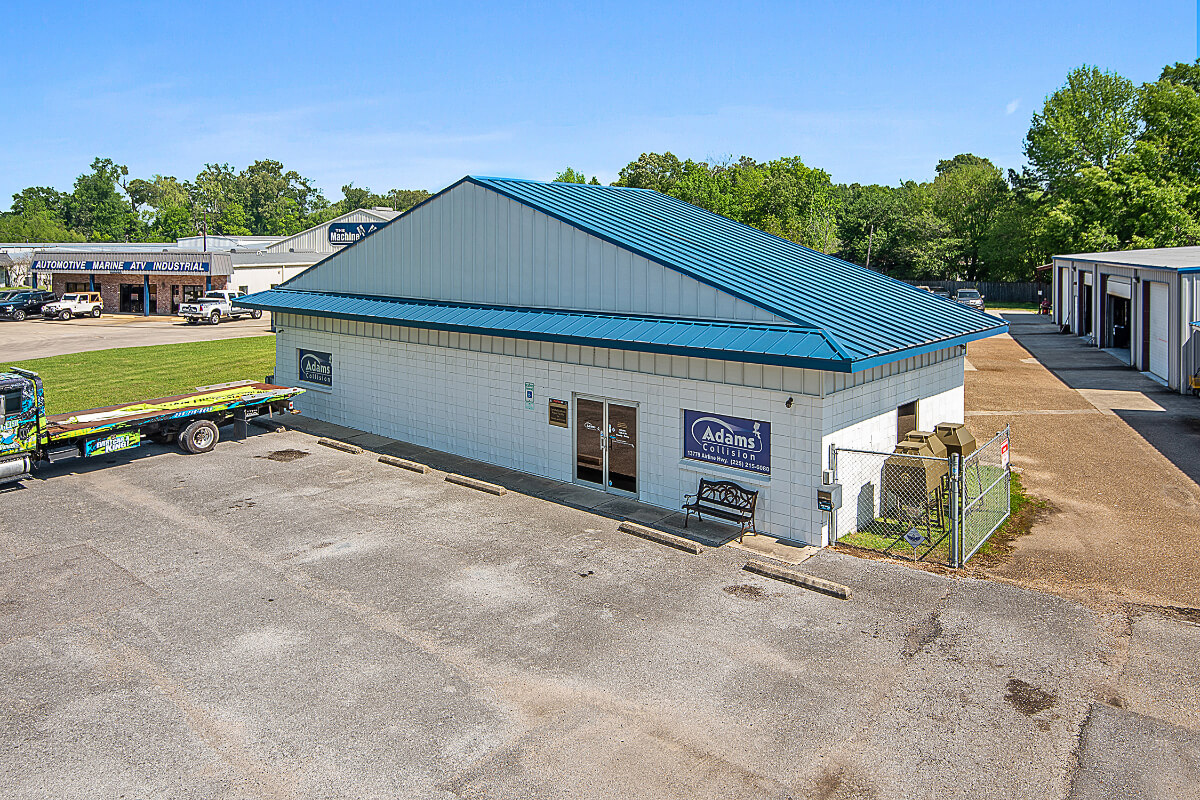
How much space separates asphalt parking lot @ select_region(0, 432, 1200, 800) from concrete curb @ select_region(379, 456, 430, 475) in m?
3.76

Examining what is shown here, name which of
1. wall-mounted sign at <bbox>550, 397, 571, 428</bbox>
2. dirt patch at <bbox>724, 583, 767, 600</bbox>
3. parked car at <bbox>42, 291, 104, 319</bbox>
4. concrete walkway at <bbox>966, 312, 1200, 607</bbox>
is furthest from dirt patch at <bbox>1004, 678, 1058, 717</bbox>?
parked car at <bbox>42, 291, 104, 319</bbox>

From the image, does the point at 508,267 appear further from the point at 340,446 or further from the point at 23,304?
the point at 23,304

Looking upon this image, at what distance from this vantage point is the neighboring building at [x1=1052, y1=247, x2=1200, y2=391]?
88.1 feet

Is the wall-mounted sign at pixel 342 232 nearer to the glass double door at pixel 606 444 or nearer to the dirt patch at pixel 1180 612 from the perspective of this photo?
the glass double door at pixel 606 444

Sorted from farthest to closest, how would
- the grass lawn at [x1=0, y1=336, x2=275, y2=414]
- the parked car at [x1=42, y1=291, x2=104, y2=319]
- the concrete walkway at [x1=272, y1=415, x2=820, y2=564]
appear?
the parked car at [x1=42, y1=291, x2=104, y2=319]
the grass lawn at [x1=0, y1=336, x2=275, y2=414]
the concrete walkway at [x1=272, y1=415, x2=820, y2=564]

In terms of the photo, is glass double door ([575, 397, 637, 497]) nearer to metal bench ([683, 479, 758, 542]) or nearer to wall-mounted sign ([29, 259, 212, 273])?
metal bench ([683, 479, 758, 542])

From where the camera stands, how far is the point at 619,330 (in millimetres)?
15703

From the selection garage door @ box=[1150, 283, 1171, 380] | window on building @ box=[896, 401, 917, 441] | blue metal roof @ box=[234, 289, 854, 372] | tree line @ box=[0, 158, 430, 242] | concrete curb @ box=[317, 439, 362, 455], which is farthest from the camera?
tree line @ box=[0, 158, 430, 242]

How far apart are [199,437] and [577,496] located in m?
9.24

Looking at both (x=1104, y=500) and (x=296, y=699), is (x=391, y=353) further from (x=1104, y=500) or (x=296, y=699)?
(x=1104, y=500)

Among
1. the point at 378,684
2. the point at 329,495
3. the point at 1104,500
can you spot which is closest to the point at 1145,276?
the point at 1104,500

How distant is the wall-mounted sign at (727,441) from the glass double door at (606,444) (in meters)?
1.28

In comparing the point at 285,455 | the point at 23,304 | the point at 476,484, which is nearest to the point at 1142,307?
the point at 476,484

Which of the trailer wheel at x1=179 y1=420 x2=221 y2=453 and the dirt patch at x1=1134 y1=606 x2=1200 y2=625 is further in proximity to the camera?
the trailer wheel at x1=179 y1=420 x2=221 y2=453
